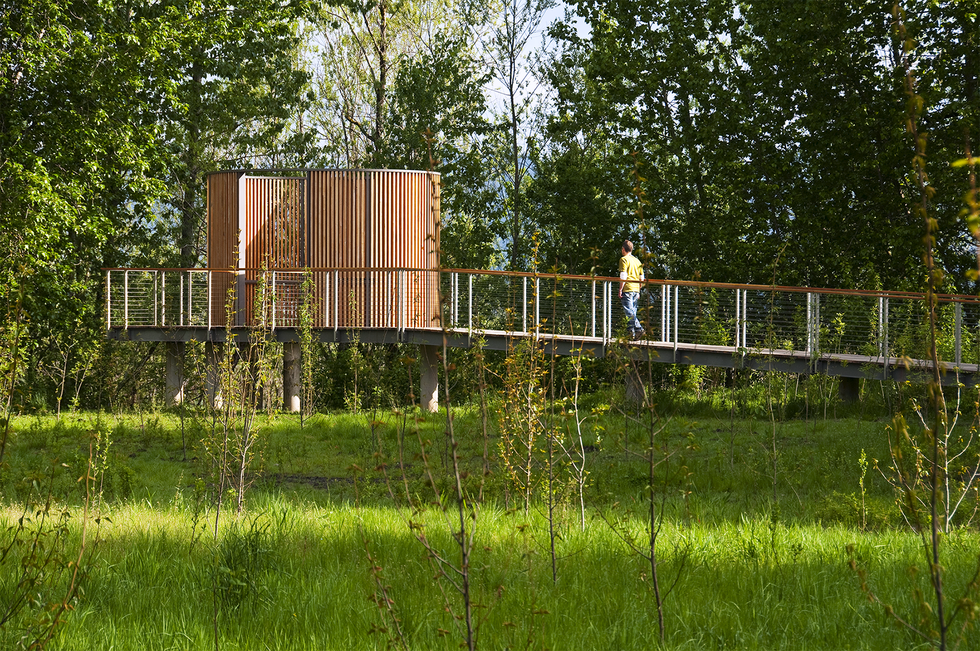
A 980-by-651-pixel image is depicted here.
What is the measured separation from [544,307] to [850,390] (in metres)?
5.68

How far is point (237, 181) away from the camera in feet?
61.6

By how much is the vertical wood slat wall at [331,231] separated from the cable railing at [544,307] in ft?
0.15

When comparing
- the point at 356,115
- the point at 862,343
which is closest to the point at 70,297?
the point at 356,115

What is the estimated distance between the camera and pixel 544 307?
1838 centimetres

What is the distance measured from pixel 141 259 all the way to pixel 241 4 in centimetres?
716

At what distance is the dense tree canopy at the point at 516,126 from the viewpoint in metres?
19.3

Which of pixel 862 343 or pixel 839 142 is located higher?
pixel 839 142

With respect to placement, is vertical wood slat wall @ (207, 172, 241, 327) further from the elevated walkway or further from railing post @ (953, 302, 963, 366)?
railing post @ (953, 302, 963, 366)

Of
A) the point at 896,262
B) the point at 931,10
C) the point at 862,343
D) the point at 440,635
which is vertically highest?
the point at 931,10

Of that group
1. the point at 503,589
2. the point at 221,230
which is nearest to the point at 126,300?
the point at 221,230

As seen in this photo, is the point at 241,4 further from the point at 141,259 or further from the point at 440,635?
the point at 440,635

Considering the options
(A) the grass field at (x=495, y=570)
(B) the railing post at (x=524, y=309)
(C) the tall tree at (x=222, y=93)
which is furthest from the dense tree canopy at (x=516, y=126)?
(A) the grass field at (x=495, y=570)

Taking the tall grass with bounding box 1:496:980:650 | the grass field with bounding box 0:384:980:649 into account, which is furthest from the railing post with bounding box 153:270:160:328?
the tall grass with bounding box 1:496:980:650

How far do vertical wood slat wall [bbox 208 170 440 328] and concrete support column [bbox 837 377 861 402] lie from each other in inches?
298
